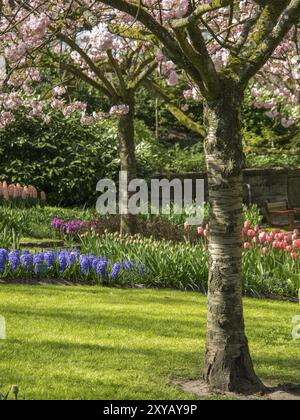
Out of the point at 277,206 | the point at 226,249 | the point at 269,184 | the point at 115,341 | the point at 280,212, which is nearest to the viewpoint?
the point at 226,249

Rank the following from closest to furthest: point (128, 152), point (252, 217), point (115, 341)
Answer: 1. point (115, 341)
2. point (128, 152)
3. point (252, 217)

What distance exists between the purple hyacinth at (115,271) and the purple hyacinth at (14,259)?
113cm

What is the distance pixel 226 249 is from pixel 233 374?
89 centimetres

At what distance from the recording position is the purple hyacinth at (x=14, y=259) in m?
8.75

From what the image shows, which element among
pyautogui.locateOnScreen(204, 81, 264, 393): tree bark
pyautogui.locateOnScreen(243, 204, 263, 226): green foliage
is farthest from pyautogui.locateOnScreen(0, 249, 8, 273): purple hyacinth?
pyautogui.locateOnScreen(243, 204, 263, 226): green foliage

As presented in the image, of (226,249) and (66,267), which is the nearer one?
(226,249)

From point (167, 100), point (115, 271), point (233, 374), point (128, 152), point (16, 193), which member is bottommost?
point (233, 374)

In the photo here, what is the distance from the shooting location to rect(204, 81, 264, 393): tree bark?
5211 millimetres

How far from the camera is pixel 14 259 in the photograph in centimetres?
884

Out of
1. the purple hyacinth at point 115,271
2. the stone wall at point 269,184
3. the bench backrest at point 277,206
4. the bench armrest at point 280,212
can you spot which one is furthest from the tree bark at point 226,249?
the stone wall at point 269,184

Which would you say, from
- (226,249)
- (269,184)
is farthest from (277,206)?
(226,249)

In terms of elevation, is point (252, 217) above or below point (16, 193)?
below

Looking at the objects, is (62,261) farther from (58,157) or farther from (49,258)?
(58,157)

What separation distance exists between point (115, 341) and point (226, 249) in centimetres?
176
